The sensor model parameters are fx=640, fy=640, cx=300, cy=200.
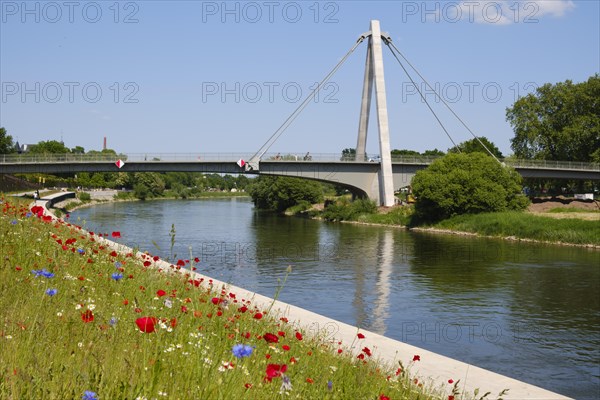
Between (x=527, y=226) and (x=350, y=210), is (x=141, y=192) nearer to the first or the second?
(x=350, y=210)

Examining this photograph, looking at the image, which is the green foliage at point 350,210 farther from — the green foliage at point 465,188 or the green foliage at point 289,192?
the green foliage at point 289,192

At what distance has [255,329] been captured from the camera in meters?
8.52

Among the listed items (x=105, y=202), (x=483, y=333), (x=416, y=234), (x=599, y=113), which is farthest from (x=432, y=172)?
(x=105, y=202)

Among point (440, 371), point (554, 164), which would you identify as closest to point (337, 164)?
point (554, 164)

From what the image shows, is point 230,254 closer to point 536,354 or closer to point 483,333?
point 483,333

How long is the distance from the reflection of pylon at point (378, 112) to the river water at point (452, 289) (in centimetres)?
1995

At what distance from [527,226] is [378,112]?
22.0 meters

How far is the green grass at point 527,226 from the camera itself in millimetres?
45062

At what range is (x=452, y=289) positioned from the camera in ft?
84.4

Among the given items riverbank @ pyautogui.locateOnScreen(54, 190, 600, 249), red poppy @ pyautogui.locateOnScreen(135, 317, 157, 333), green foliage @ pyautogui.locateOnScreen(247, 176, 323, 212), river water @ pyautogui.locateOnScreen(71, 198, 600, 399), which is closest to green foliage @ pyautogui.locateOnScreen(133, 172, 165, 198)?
green foliage @ pyautogui.locateOnScreen(247, 176, 323, 212)

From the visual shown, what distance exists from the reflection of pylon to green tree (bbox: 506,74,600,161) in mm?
28230

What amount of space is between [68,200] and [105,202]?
19962mm

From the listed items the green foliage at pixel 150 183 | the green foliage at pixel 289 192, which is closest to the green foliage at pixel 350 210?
the green foliage at pixel 289 192

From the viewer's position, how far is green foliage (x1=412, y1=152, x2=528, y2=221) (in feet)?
183
